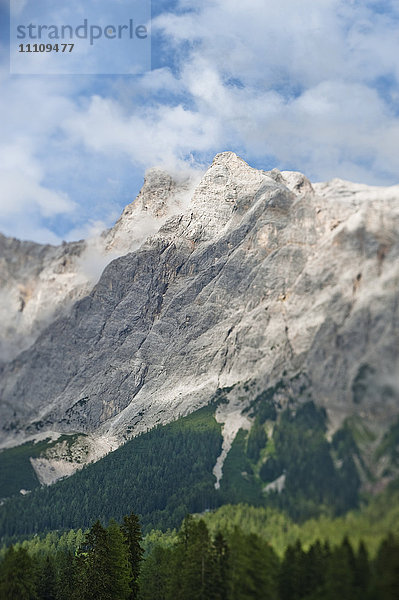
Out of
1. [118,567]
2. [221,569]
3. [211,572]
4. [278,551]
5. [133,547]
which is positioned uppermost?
[133,547]

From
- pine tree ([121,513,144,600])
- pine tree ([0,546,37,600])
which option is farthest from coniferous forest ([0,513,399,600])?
pine tree ([0,546,37,600])

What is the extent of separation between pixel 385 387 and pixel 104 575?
64123 mm

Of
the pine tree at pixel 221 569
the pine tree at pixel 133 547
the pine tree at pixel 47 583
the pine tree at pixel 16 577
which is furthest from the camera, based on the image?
the pine tree at pixel 47 583

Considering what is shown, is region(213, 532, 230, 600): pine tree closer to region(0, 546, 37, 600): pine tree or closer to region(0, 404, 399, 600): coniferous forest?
region(0, 404, 399, 600): coniferous forest

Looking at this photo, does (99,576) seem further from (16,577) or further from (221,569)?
(221,569)

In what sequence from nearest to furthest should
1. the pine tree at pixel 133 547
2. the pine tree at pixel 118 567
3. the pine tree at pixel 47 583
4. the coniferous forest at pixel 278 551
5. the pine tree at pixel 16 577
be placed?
1. the coniferous forest at pixel 278 551
2. the pine tree at pixel 16 577
3. the pine tree at pixel 118 567
4. the pine tree at pixel 133 547
5. the pine tree at pixel 47 583

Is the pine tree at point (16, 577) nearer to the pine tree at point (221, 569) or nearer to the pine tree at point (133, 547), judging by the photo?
the pine tree at point (133, 547)

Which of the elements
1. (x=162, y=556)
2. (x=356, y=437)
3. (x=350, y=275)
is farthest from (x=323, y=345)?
(x=162, y=556)

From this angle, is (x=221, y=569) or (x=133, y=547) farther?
(x=133, y=547)

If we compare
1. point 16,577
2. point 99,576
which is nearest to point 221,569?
point 99,576

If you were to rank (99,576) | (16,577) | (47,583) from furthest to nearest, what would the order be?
(47,583) → (99,576) → (16,577)

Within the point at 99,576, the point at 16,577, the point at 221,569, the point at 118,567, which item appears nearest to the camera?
the point at 221,569

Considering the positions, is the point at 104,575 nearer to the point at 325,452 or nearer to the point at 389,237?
the point at 325,452

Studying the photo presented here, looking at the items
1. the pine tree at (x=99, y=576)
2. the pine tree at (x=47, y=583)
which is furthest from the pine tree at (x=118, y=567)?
the pine tree at (x=47, y=583)
